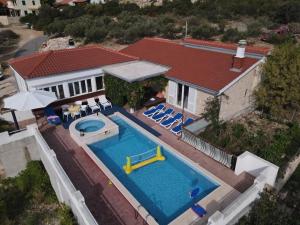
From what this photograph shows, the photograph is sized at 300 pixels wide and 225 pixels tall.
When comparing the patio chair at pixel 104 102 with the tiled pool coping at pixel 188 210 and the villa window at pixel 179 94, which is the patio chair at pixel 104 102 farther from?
the tiled pool coping at pixel 188 210

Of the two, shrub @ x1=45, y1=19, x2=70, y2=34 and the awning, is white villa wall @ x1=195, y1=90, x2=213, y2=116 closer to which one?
the awning

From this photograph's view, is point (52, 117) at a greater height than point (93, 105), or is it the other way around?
point (52, 117)

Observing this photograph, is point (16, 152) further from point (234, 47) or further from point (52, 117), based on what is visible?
point (234, 47)

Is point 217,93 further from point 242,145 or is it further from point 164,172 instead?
point 164,172

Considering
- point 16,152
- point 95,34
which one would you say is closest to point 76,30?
point 95,34

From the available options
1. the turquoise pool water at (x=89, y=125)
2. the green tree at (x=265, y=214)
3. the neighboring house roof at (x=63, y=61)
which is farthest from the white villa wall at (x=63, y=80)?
the green tree at (x=265, y=214)
